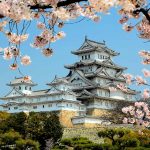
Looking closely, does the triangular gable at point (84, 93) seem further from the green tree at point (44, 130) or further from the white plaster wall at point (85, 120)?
the green tree at point (44, 130)

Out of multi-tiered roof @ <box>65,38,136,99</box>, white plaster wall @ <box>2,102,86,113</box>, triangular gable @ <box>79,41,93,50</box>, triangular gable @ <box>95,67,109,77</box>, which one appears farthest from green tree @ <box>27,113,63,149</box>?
triangular gable @ <box>79,41,93,50</box>

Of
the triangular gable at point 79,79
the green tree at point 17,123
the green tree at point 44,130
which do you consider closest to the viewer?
the green tree at point 44,130

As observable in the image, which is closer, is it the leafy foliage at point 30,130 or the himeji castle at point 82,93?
the leafy foliage at point 30,130

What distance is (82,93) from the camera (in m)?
42.9

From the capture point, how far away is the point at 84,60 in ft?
162

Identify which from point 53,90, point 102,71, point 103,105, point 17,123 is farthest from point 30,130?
point 102,71

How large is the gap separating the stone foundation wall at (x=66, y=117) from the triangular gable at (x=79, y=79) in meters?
4.52

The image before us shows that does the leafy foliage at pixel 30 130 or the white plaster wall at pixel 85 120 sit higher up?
the white plaster wall at pixel 85 120

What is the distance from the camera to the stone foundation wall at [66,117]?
39312 millimetres

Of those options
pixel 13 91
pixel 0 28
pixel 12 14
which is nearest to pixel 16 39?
pixel 0 28

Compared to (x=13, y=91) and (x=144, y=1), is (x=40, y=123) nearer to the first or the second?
(x=13, y=91)

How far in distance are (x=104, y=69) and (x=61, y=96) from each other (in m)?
8.65

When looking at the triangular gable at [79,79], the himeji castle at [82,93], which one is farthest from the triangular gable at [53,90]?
the triangular gable at [79,79]

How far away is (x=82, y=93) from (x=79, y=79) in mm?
2819
